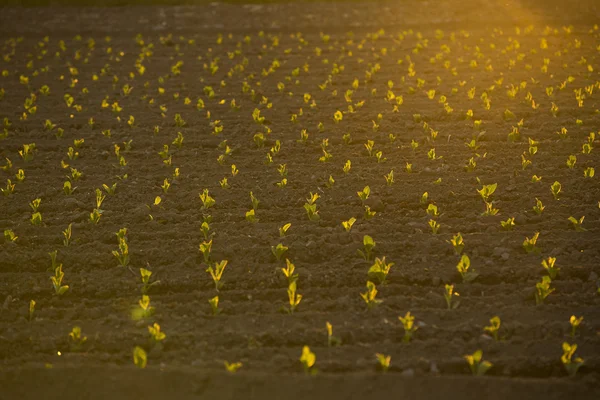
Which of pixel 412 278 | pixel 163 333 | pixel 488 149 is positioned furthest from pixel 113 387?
pixel 488 149

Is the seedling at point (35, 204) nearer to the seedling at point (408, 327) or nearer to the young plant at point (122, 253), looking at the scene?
the young plant at point (122, 253)

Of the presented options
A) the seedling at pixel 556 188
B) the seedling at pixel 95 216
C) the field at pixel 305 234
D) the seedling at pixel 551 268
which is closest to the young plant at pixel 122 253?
the field at pixel 305 234

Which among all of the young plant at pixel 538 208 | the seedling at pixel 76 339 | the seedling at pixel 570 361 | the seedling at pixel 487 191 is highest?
the seedling at pixel 487 191

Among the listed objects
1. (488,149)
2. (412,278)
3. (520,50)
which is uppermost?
(520,50)

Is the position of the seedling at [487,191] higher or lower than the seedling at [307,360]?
higher

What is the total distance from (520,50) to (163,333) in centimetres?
1049

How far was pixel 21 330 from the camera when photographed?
12.8 feet

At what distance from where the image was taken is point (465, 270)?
4293 mm

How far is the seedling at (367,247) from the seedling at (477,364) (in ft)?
4.45

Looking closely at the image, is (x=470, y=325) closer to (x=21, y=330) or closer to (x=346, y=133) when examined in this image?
(x=21, y=330)

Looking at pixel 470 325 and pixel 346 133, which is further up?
pixel 346 133

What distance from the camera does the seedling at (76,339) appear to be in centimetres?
371

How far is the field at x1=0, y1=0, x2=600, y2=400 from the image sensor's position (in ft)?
11.4

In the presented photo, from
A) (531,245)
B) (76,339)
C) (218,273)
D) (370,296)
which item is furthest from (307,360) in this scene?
(531,245)
